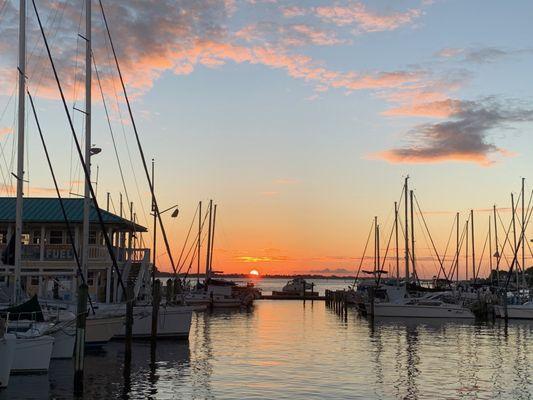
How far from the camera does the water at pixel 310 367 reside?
1026 inches

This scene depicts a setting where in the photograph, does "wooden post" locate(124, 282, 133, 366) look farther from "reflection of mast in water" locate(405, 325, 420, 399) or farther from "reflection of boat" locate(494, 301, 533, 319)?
"reflection of boat" locate(494, 301, 533, 319)

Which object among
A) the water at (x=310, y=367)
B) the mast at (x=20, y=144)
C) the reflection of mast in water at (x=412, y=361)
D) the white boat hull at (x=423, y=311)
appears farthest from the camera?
the white boat hull at (x=423, y=311)

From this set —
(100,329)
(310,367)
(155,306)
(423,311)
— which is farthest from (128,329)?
(423,311)

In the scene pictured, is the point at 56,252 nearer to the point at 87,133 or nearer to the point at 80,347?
the point at 87,133

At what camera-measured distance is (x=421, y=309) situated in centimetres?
6669

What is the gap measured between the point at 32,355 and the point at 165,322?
1445 cm

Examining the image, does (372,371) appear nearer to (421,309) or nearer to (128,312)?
(128,312)

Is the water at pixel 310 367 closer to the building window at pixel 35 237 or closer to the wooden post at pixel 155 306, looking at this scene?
the wooden post at pixel 155 306

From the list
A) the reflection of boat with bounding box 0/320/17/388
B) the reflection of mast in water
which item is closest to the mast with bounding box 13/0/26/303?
the reflection of boat with bounding box 0/320/17/388

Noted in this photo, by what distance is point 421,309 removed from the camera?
6669 cm

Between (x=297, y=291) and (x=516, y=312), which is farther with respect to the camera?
(x=297, y=291)

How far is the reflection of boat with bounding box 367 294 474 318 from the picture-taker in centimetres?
6631

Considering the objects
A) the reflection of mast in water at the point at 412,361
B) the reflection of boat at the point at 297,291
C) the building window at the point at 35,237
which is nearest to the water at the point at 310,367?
the reflection of mast in water at the point at 412,361

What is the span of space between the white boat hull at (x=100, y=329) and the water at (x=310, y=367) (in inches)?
31.0
